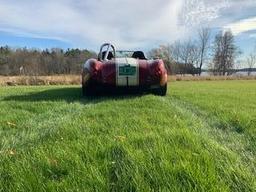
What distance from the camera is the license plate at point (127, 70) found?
1008 cm

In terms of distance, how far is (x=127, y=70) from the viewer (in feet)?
33.1

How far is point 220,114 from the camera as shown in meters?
7.05

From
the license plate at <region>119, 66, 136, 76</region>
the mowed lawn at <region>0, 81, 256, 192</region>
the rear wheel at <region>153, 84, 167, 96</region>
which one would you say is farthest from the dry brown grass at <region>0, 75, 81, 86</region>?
the mowed lawn at <region>0, 81, 256, 192</region>

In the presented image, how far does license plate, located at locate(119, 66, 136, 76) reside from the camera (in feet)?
33.1

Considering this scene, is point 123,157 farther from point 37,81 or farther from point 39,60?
point 39,60

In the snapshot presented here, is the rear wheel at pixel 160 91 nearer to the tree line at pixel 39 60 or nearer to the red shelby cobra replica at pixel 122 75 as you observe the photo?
the red shelby cobra replica at pixel 122 75

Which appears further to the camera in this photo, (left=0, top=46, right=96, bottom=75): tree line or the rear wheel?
(left=0, top=46, right=96, bottom=75): tree line

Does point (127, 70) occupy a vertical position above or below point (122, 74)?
above

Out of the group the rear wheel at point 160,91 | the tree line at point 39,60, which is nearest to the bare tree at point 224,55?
the tree line at point 39,60

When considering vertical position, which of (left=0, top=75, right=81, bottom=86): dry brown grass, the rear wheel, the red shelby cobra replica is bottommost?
(left=0, top=75, right=81, bottom=86): dry brown grass

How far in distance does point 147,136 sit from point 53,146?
43.2 inches

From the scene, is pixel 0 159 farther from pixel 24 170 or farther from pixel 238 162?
pixel 238 162

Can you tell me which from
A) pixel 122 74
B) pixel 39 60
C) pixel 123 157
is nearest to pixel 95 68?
pixel 122 74

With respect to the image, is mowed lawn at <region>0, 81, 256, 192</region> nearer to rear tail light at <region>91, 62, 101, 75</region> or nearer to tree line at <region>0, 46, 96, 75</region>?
rear tail light at <region>91, 62, 101, 75</region>
